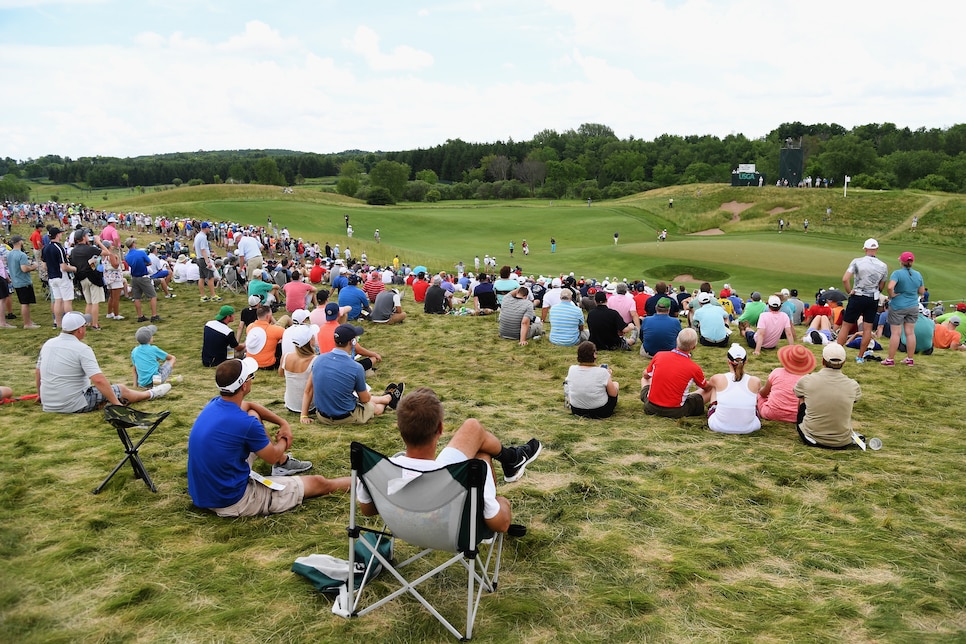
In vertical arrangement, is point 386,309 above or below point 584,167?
below

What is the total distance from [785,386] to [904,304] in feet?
17.4

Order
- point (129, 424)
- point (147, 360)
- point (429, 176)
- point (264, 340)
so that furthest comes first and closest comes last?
point (429, 176) < point (264, 340) < point (147, 360) < point (129, 424)

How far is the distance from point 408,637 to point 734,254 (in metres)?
37.8

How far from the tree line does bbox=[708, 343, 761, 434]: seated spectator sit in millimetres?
83825

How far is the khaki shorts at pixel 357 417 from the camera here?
26.5ft

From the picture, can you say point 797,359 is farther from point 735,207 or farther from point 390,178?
point 390,178

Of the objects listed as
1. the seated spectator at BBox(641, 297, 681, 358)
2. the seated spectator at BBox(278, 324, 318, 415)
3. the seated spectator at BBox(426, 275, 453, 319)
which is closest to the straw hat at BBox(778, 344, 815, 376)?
the seated spectator at BBox(641, 297, 681, 358)

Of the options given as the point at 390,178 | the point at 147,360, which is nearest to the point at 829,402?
the point at 147,360

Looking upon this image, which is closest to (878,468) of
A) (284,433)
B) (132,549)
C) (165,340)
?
(284,433)

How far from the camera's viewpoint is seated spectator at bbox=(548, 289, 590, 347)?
42.3 ft

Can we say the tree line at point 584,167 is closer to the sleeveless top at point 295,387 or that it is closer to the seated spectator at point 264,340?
the seated spectator at point 264,340

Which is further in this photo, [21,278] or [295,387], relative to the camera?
[21,278]

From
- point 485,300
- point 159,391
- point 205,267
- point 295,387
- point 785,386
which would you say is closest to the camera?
point 785,386

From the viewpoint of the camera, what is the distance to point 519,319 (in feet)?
44.8
